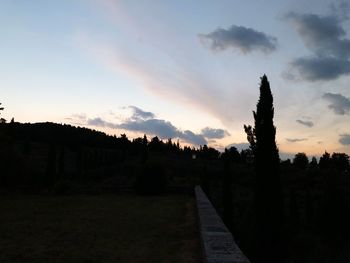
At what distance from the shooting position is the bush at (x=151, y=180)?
27.5 m

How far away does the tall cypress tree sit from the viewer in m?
19.3

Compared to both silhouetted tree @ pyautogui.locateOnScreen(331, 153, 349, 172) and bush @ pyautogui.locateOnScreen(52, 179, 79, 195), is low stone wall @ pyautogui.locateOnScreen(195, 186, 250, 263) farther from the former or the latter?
silhouetted tree @ pyautogui.locateOnScreen(331, 153, 349, 172)

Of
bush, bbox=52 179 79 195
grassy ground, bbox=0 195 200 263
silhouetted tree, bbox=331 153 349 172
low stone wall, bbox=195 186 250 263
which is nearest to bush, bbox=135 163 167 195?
bush, bbox=52 179 79 195

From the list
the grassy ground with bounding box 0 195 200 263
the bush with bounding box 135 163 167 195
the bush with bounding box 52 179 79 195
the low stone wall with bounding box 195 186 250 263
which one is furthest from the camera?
the bush with bounding box 52 179 79 195

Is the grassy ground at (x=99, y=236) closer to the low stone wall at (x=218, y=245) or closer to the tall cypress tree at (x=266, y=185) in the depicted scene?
the low stone wall at (x=218, y=245)

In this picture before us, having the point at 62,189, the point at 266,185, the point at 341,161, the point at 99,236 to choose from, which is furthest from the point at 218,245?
the point at 341,161

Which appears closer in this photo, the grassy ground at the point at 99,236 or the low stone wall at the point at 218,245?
the low stone wall at the point at 218,245

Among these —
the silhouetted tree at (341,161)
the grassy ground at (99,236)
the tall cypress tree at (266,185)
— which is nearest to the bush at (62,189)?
the grassy ground at (99,236)

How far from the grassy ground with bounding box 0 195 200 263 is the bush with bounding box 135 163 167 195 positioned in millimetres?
10222

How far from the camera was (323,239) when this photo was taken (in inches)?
1141

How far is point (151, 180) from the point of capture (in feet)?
91.0

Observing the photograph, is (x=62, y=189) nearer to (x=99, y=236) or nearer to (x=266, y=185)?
(x=266, y=185)

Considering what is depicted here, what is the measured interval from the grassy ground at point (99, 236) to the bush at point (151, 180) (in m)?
10.2

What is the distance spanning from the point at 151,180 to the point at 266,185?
31.9 feet
